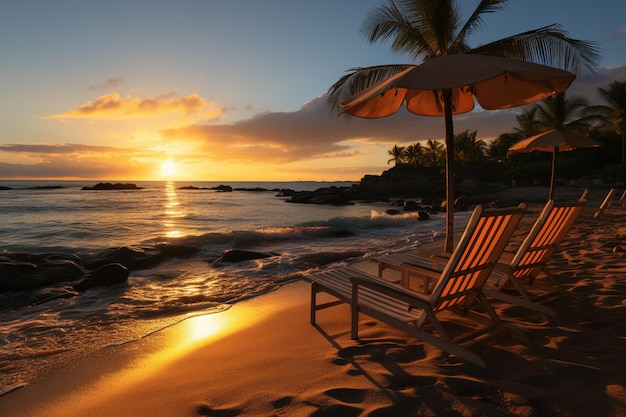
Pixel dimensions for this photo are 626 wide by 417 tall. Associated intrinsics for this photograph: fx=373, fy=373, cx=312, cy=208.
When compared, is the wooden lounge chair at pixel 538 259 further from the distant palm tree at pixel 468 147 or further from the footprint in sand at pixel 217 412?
the distant palm tree at pixel 468 147

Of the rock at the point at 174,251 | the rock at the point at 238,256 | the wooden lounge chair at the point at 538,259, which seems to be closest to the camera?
the wooden lounge chair at the point at 538,259

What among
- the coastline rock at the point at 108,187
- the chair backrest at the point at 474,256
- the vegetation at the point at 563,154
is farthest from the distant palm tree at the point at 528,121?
the coastline rock at the point at 108,187

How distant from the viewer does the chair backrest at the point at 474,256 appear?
10.0 feet

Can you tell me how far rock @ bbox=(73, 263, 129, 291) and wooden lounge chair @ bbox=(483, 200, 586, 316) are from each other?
7001 mm

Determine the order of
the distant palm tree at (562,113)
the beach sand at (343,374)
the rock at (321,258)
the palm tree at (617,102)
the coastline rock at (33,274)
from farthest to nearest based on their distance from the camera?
the palm tree at (617,102) → the distant palm tree at (562,113) → the rock at (321,258) → the coastline rock at (33,274) → the beach sand at (343,374)

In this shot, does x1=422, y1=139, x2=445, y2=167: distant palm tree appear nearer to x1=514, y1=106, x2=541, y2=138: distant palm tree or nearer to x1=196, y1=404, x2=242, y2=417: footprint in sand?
x1=514, y1=106, x2=541, y2=138: distant palm tree

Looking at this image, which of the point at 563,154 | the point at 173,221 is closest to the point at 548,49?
the point at 173,221

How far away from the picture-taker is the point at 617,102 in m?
37.3

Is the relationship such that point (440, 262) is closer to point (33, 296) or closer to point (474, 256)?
point (474, 256)

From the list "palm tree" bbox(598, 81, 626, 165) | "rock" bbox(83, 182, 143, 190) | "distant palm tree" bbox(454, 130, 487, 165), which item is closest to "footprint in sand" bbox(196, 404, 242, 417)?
"palm tree" bbox(598, 81, 626, 165)

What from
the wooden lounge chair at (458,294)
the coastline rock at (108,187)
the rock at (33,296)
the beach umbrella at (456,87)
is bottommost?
the rock at (33,296)

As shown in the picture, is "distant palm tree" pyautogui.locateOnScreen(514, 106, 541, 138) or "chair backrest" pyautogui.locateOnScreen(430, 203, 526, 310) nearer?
"chair backrest" pyautogui.locateOnScreen(430, 203, 526, 310)

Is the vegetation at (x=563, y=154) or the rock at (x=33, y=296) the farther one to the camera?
the vegetation at (x=563, y=154)

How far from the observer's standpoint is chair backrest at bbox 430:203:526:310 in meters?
3.05
